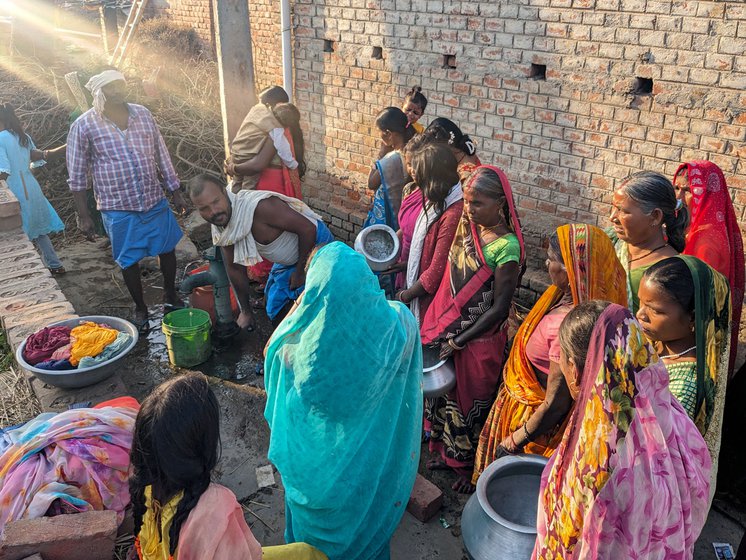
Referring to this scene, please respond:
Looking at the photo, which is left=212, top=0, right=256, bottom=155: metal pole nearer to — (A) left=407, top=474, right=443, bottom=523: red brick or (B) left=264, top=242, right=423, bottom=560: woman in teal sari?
(A) left=407, top=474, right=443, bottom=523: red brick

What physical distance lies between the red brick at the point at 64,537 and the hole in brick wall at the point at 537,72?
416 cm

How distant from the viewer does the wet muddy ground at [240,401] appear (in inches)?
131

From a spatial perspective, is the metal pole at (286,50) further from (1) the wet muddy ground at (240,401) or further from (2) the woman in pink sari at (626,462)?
(2) the woman in pink sari at (626,462)

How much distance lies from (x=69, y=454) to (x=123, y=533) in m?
0.52

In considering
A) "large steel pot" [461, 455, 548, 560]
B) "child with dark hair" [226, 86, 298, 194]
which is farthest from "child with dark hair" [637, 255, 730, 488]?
"child with dark hair" [226, 86, 298, 194]

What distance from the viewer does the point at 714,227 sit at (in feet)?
11.1

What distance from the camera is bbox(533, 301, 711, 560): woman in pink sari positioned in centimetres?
170

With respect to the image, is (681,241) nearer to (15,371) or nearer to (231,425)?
(231,425)

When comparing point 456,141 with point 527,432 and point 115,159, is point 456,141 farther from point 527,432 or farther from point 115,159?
point 115,159

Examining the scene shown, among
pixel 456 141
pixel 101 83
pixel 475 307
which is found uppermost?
pixel 101 83

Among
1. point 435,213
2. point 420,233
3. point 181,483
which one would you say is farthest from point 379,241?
point 181,483

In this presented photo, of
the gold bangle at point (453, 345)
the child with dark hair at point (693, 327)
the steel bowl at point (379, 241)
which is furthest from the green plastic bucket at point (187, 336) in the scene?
the child with dark hair at point (693, 327)

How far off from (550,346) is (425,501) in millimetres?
1220

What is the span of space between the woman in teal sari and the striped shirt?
3.34 meters
